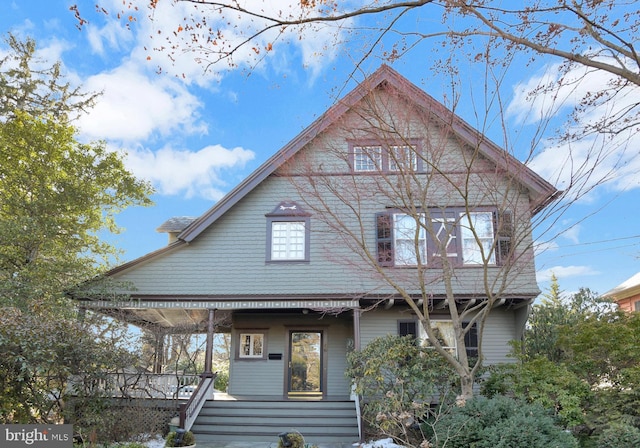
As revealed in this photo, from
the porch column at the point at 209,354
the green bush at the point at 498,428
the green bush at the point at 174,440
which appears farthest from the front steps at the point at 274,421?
the green bush at the point at 498,428

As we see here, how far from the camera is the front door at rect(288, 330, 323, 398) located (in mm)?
13312

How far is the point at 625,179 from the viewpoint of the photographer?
25.8 ft

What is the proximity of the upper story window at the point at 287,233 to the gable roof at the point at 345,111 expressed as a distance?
105 cm

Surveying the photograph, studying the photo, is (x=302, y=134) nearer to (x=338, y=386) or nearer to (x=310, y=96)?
(x=310, y=96)

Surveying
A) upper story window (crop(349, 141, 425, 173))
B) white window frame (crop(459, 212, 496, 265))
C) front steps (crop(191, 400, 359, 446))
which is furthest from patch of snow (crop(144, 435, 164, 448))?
white window frame (crop(459, 212, 496, 265))

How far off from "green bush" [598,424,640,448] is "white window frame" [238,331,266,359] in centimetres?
865

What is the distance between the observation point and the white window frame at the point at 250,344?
44.7ft

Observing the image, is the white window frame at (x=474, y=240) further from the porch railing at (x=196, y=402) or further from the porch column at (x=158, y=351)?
the porch column at (x=158, y=351)

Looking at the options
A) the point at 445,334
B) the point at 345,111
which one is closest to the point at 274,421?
the point at 445,334

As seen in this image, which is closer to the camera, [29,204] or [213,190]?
[29,204]

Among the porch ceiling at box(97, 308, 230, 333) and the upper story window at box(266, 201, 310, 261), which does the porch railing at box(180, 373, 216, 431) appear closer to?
the porch ceiling at box(97, 308, 230, 333)

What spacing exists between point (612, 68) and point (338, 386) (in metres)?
10.1

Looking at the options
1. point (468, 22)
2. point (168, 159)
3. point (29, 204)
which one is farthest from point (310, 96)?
point (168, 159)

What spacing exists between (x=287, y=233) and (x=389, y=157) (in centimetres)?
434
